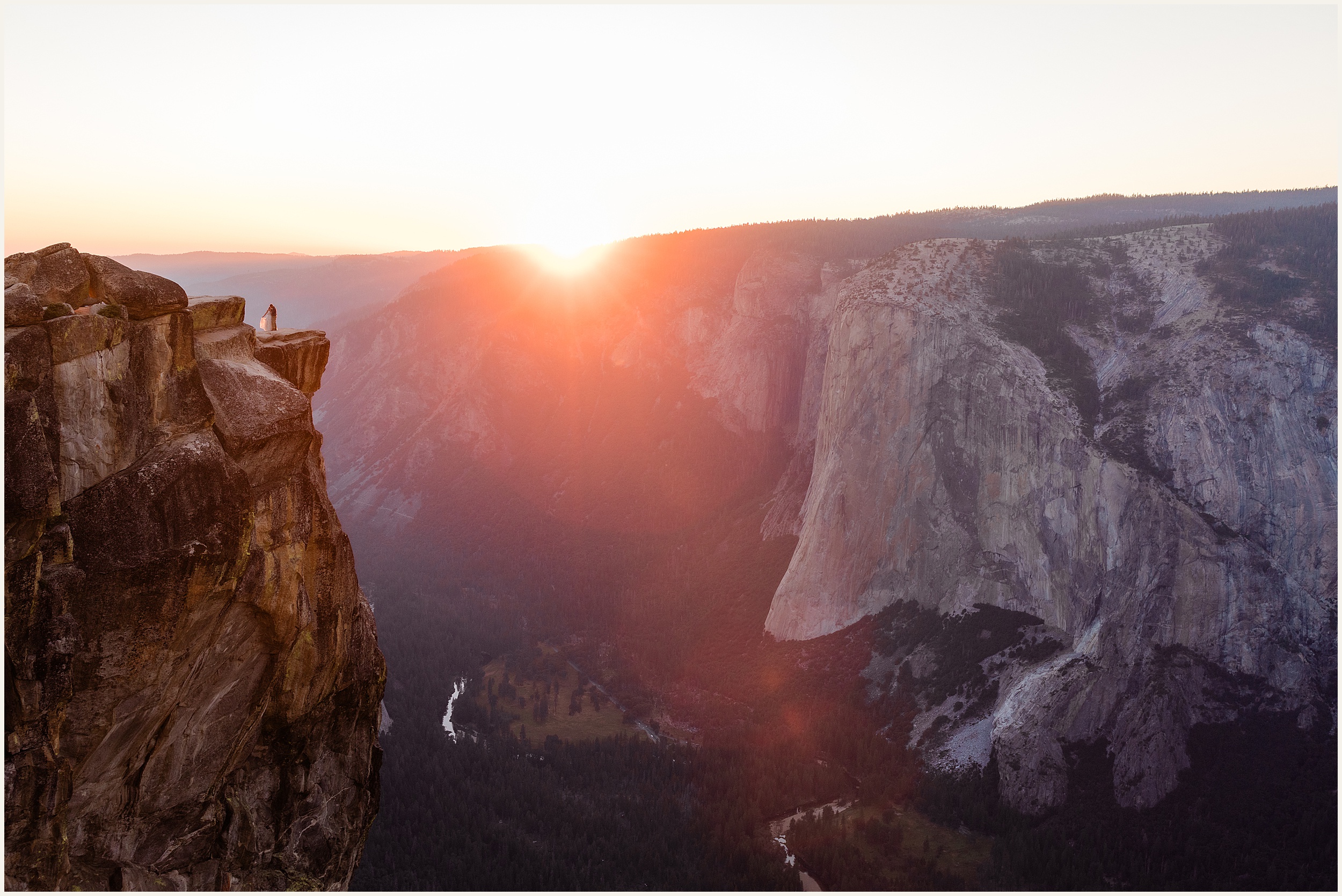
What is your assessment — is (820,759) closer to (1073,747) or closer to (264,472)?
(1073,747)

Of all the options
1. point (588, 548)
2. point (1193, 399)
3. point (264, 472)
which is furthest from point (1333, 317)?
point (264, 472)

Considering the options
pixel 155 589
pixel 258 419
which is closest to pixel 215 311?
pixel 258 419

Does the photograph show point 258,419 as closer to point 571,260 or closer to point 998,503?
point 998,503

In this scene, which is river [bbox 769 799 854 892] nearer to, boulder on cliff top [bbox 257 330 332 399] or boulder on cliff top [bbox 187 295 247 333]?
boulder on cliff top [bbox 257 330 332 399]

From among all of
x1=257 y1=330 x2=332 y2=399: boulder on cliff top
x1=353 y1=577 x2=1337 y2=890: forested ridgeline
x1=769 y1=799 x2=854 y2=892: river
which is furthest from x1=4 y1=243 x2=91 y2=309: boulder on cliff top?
x1=769 y1=799 x2=854 y2=892: river

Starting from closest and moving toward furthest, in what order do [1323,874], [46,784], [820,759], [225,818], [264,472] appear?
[46,784] < [264,472] < [225,818] < [1323,874] < [820,759]

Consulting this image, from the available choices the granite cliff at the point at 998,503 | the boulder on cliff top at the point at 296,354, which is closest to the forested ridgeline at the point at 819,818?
the granite cliff at the point at 998,503

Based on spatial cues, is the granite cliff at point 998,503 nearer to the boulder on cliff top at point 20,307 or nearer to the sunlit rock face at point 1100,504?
the sunlit rock face at point 1100,504
